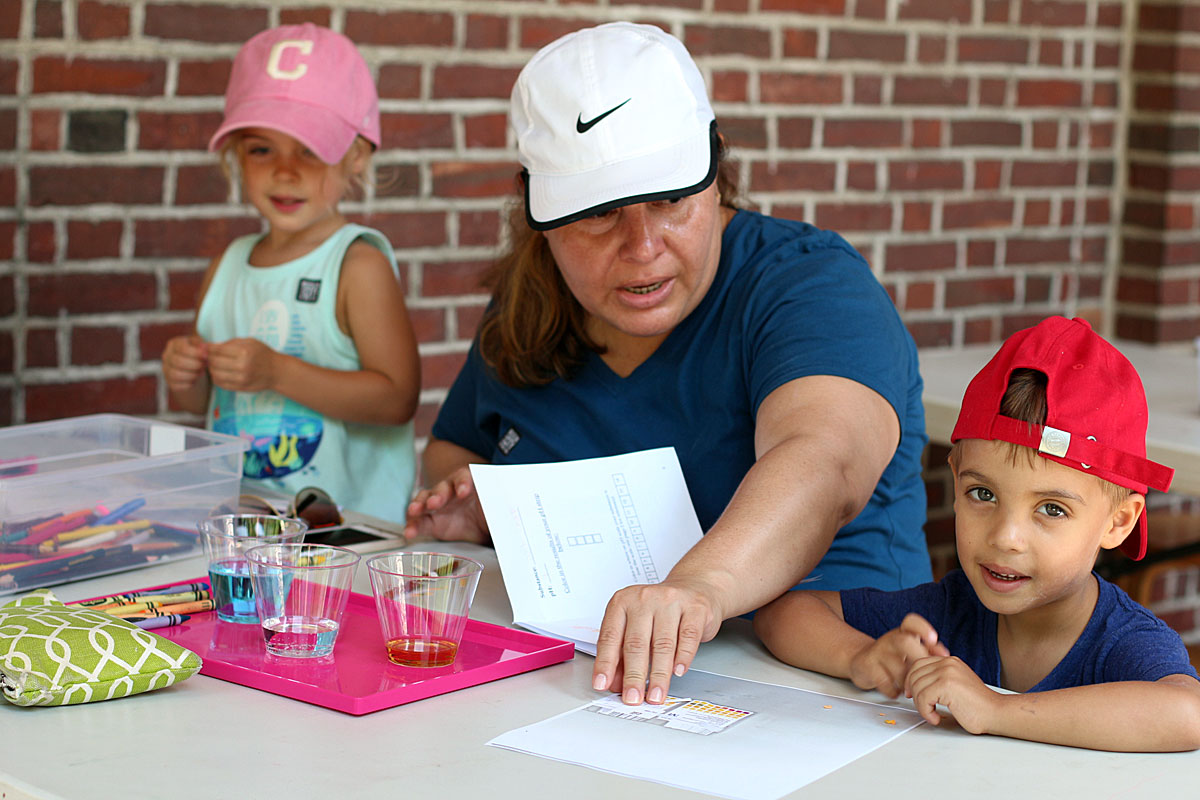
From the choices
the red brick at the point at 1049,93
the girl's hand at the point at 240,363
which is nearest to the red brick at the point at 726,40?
the red brick at the point at 1049,93

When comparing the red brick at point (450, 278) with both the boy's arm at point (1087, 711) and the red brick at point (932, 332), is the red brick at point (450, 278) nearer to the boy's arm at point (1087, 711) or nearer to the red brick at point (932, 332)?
the red brick at point (932, 332)

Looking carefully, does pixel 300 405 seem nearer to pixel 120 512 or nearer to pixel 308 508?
pixel 308 508

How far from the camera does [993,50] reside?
3.08 metres

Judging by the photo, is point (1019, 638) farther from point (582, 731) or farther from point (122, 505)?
point (122, 505)

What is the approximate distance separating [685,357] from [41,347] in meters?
1.18

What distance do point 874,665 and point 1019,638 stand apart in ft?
0.46

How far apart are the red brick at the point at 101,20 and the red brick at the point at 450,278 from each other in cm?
67

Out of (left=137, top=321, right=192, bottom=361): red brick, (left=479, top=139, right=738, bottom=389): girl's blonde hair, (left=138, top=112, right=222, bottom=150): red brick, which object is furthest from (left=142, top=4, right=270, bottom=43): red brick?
(left=479, top=139, right=738, bottom=389): girl's blonde hair

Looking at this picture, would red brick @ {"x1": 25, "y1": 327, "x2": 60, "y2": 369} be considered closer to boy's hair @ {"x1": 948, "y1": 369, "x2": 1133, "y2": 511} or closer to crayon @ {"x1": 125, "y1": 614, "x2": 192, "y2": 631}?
crayon @ {"x1": 125, "y1": 614, "x2": 192, "y2": 631}

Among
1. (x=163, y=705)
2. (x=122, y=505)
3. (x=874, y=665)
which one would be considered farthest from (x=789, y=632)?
(x=122, y=505)

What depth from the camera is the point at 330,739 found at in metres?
0.99

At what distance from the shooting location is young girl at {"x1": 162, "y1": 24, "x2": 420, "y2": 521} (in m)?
2.04

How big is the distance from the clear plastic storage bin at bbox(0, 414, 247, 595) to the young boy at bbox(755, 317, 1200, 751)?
2.44ft

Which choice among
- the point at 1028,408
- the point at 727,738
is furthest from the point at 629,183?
the point at 727,738
